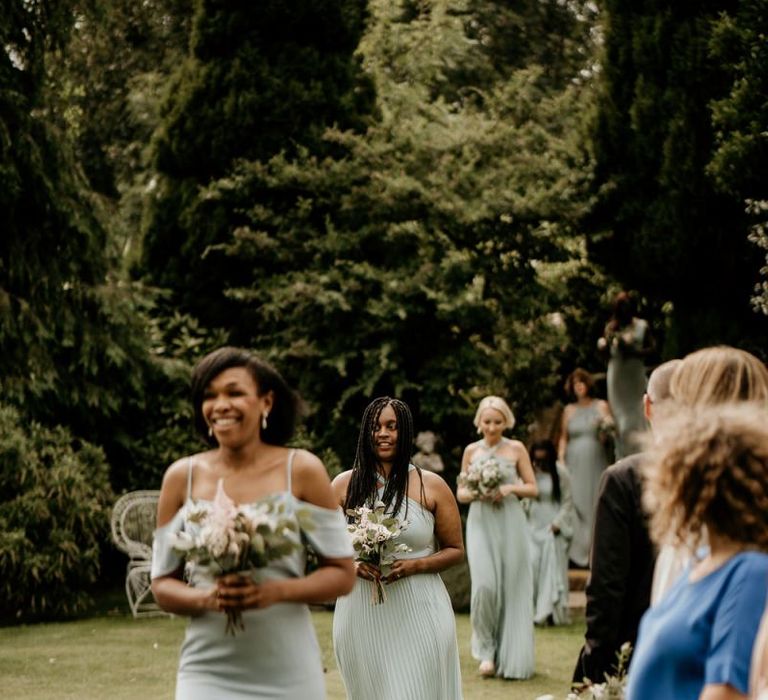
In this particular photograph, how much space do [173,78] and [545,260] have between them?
6.18 metres

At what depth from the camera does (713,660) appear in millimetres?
2973

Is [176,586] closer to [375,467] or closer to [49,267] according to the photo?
[375,467]

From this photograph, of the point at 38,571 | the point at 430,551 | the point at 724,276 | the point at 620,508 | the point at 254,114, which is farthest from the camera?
the point at 254,114

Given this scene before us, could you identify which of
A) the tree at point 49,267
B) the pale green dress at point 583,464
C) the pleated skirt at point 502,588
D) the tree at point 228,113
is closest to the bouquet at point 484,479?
the pleated skirt at point 502,588

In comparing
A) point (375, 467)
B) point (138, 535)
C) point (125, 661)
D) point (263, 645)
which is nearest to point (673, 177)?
point (138, 535)

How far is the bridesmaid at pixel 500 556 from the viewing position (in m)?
11.5

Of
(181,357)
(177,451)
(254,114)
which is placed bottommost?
(177,451)

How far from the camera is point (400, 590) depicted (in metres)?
7.07

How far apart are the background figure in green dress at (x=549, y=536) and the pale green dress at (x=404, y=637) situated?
24.1 ft

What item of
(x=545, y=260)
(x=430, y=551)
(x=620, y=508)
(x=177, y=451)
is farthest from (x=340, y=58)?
(x=620, y=508)

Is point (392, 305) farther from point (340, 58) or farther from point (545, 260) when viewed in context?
point (340, 58)

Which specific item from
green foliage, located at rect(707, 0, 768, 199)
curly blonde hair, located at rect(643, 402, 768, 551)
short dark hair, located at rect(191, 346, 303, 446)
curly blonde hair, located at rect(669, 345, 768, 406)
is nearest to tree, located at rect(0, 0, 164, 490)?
green foliage, located at rect(707, 0, 768, 199)

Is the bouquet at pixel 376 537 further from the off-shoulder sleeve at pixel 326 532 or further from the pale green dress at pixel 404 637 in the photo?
the off-shoulder sleeve at pixel 326 532

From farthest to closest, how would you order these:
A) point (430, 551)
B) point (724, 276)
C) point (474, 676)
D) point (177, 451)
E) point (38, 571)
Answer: point (177, 451), point (724, 276), point (38, 571), point (474, 676), point (430, 551)
